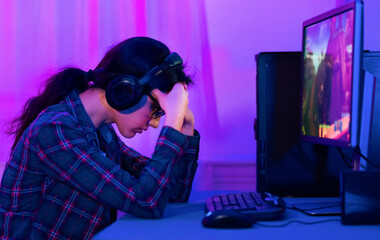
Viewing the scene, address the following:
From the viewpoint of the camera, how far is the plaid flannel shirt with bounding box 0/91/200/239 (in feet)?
3.36

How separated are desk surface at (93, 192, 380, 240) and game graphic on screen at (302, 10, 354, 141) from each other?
0.20m

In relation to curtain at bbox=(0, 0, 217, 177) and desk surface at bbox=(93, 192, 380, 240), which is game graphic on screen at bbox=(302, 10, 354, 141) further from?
curtain at bbox=(0, 0, 217, 177)

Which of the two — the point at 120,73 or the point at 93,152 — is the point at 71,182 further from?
the point at 120,73

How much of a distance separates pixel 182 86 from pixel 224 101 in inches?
29.5

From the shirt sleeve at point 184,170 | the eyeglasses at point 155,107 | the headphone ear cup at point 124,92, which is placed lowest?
the shirt sleeve at point 184,170

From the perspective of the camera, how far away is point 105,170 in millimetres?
1032

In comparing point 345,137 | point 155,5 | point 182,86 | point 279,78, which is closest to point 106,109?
point 182,86

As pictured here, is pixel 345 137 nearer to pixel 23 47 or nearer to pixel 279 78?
pixel 279 78

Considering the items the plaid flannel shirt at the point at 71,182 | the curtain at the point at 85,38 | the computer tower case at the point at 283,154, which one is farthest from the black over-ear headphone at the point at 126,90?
the curtain at the point at 85,38

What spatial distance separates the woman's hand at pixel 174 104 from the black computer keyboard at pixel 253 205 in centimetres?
21

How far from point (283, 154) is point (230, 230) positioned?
1.66 ft

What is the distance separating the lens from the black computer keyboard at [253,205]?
0.95 meters

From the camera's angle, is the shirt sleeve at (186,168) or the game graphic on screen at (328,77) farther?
the shirt sleeve at (186,168)

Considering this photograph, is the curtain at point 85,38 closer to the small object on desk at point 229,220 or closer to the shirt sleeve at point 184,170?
the shirt sleeve at point 184,170
